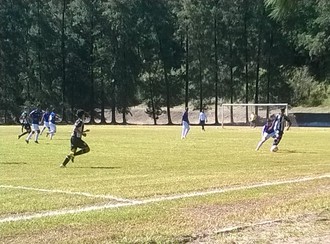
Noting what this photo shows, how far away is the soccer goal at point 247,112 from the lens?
68.3 m

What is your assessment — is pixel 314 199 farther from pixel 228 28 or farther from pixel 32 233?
pixel 228 28

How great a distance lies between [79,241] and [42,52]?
75279 millimetres

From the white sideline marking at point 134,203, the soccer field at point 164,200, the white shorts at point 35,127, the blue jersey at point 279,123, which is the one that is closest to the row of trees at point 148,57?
the white shorts at point 35,127

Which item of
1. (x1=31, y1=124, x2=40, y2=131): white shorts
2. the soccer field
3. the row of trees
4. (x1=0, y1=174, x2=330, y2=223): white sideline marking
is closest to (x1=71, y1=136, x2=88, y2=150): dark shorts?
the soccer field

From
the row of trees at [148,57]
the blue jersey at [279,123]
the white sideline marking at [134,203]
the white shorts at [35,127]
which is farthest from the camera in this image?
the row of trees at [148,57]

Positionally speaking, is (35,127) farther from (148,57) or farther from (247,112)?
(148,57)

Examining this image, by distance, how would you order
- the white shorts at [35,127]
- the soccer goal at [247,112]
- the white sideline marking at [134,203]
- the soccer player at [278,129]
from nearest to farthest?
1. the white sideline marking at [134,203]
2. the soccer player at [278,129]
3. the white shorts at [35,127]
4. the soccer goal at [247,112]

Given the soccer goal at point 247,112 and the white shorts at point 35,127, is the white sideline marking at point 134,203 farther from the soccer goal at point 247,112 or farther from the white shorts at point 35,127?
the soccer goal at point 247,112

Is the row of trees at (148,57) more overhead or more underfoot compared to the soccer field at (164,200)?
more overhead

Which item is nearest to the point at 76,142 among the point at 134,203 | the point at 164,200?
the point at 164,200

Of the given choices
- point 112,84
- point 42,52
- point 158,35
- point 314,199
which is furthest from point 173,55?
point 314,199

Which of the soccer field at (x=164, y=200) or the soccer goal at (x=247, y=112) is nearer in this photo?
the soccer field at (x=164, y=200)

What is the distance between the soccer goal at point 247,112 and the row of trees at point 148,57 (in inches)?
66.6

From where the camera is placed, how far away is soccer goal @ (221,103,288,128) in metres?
68.3
